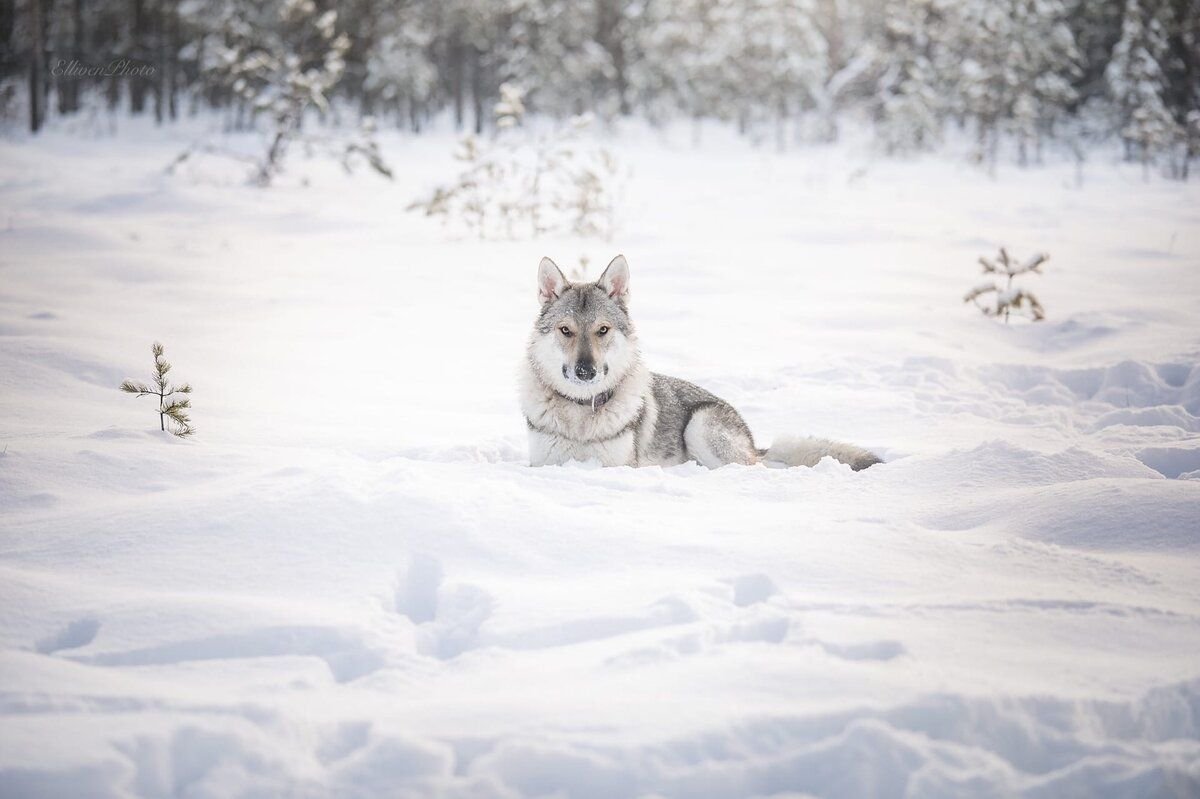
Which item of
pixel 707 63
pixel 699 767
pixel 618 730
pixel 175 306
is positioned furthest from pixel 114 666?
pixel 707 63

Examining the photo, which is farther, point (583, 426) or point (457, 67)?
point (457, 67)

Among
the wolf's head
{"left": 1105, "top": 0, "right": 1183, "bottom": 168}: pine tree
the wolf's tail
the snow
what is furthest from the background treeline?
the wolf's tail

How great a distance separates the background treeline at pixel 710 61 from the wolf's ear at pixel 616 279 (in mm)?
16268

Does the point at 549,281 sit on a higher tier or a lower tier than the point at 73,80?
lower

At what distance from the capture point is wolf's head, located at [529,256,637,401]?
5023 mm

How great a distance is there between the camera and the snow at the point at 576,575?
6.73 ft

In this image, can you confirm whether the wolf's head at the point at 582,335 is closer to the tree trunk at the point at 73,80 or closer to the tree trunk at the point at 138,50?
the tree trunk at the point at 73,80

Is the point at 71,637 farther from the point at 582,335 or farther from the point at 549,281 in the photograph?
the point at 549,281

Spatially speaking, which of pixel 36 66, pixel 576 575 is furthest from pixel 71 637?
pixel 36 66

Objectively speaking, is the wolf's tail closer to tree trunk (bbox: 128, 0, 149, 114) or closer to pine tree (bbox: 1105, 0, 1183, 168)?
pine tree (bbox: 1105, 0, 1183, 168)

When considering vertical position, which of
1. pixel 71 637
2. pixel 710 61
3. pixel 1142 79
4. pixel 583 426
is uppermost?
pixel 710 61

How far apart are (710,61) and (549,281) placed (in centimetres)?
3595

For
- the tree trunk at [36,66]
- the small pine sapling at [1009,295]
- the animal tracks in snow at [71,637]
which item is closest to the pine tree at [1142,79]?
the small pine sapling at [1009,295]

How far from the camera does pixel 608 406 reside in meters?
5.16
